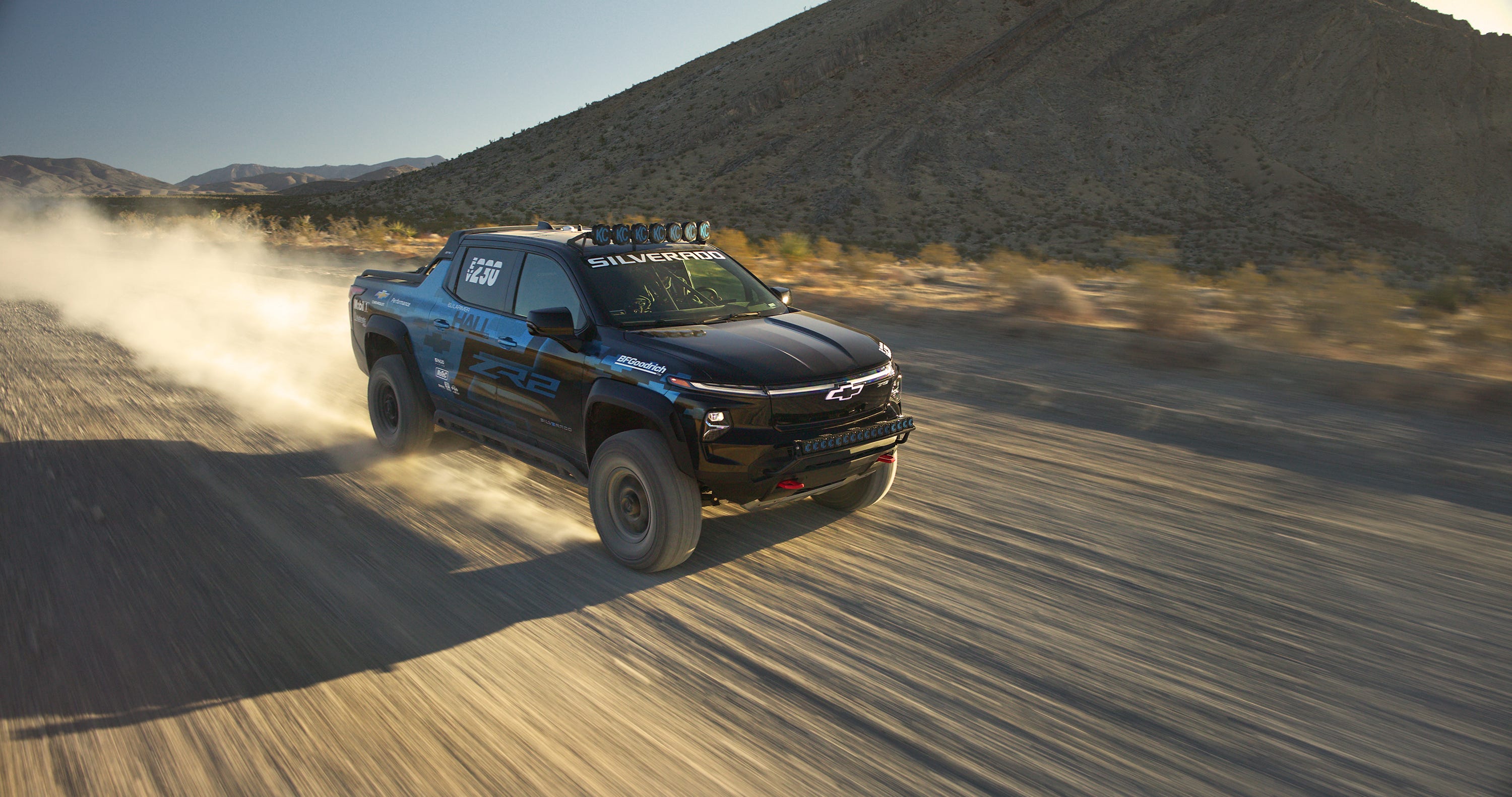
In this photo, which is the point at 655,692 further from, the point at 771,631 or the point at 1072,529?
the point at 1072,529

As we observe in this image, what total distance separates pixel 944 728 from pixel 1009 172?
2047 inches

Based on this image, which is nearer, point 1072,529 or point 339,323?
point 1072,529

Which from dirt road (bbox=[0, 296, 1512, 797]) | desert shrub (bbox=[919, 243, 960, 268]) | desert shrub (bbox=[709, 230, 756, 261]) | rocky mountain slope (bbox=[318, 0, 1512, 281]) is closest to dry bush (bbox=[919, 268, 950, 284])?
desert shrub (bbox=[919, 243, 960, 268])

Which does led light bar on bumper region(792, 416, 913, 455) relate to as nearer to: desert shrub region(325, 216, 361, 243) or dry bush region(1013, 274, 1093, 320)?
dry bush region(1013, 274, 1093, 320)

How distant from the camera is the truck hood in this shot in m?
4.57

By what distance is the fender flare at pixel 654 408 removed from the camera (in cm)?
457

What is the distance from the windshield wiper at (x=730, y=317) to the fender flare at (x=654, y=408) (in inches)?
29.0

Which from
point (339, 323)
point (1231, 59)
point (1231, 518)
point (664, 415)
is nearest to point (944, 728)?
point (664, 415)

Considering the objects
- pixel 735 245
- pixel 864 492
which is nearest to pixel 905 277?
pixel 735 245

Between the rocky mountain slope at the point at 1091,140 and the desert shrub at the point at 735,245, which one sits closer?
the desert shrub at the point at 735,245

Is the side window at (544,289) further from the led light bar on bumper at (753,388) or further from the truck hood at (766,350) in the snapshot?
the led light bar on bumper at (753,388)

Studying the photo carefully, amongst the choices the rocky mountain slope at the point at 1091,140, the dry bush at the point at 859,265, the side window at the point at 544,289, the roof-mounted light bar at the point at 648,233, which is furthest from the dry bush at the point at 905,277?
the rocky mountain slope at the point at 1091,140

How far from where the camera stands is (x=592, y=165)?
67625 millimetres

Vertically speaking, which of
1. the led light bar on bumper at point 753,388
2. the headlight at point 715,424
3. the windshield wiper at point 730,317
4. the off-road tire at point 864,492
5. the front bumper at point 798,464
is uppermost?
the windshield wiper at point 730,317
